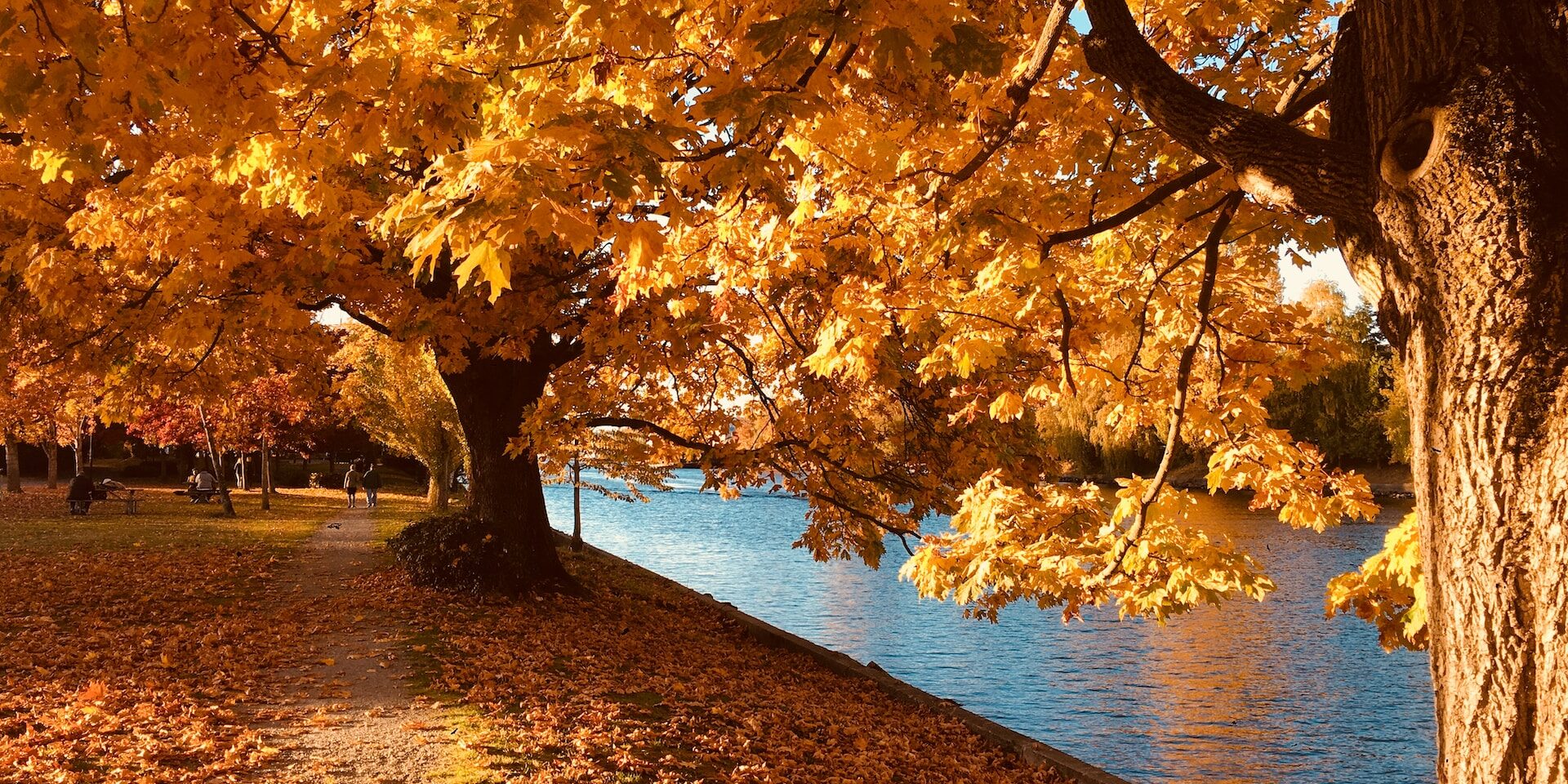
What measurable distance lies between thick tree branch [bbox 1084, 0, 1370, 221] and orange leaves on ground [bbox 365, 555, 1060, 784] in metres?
4.91

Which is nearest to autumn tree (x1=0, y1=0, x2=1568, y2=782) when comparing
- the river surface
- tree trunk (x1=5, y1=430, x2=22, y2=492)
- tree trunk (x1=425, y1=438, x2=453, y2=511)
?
the river surface

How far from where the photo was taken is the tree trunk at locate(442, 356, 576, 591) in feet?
41.4

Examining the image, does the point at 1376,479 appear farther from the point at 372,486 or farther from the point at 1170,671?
the point at 372,486

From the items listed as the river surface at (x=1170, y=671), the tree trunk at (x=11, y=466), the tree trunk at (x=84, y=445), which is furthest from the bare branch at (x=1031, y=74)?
the tree trunk at (x=11, y=466)

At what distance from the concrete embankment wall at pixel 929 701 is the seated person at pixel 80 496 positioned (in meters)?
15.1

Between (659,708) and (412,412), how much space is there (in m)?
23.0

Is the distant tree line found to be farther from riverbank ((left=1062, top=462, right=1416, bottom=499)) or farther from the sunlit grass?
the sunlit grass

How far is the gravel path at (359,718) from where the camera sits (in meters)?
5.83

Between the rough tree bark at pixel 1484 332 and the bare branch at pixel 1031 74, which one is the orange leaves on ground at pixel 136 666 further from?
the rough tree bark at pixel 1484 332

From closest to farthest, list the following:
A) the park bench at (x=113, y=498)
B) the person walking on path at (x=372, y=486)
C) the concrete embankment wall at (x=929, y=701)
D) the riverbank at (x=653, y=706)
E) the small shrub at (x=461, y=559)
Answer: the riverbank at (x=653, y=706) < the concrete embankment wall at (x=929, y=701) < the small shrub at (x=461, y=559) < the park bench at (x=113, y=498) < the person walking on path at (x=372, y=486)

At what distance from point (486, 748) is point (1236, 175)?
547 centimetres

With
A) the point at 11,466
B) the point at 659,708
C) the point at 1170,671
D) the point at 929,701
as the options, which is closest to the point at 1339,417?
the point at 1170,671

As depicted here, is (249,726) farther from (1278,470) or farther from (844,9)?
(1278,470)

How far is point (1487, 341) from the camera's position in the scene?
280cm
